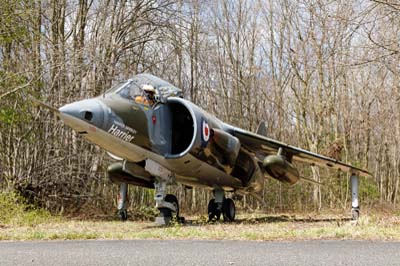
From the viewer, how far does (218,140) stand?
11180mm

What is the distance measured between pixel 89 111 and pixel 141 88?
158 centimetres

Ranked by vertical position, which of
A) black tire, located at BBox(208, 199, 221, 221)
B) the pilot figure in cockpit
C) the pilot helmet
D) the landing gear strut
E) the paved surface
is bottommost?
the paved surface

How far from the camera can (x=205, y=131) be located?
34.6 ft

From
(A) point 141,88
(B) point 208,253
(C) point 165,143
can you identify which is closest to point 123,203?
(C) point 165,143

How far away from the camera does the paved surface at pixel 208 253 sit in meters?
4.41

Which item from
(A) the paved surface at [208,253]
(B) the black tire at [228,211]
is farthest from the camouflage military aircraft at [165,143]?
(A) the paved surface at [208,253]

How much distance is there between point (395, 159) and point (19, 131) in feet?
66.2

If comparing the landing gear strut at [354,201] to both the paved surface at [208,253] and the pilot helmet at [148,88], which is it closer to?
the pilot helmet at [148,88]

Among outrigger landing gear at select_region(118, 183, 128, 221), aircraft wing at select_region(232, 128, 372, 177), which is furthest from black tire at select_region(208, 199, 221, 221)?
outrigger landing gear at select_region(118, 183, 128, 221)

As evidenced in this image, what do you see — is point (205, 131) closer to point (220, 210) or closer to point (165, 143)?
point (165, 143)

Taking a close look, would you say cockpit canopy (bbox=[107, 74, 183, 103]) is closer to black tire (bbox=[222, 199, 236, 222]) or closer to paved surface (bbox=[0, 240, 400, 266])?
black tire (bbox=[222, 199, 236, 222])

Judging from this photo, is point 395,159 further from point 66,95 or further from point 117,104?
point 117,104

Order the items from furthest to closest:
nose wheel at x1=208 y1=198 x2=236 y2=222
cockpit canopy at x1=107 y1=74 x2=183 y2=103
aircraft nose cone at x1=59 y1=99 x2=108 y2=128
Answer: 1. nose wheel at x1=208 y1=198 x2=236 y2=222
2. cockpit canopy at x1=107 y1=74 x2=183 y2=103
3. aircraft nose cone at x1=59 y1=99 x2=108 y2=128

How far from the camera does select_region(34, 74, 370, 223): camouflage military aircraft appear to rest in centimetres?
916
